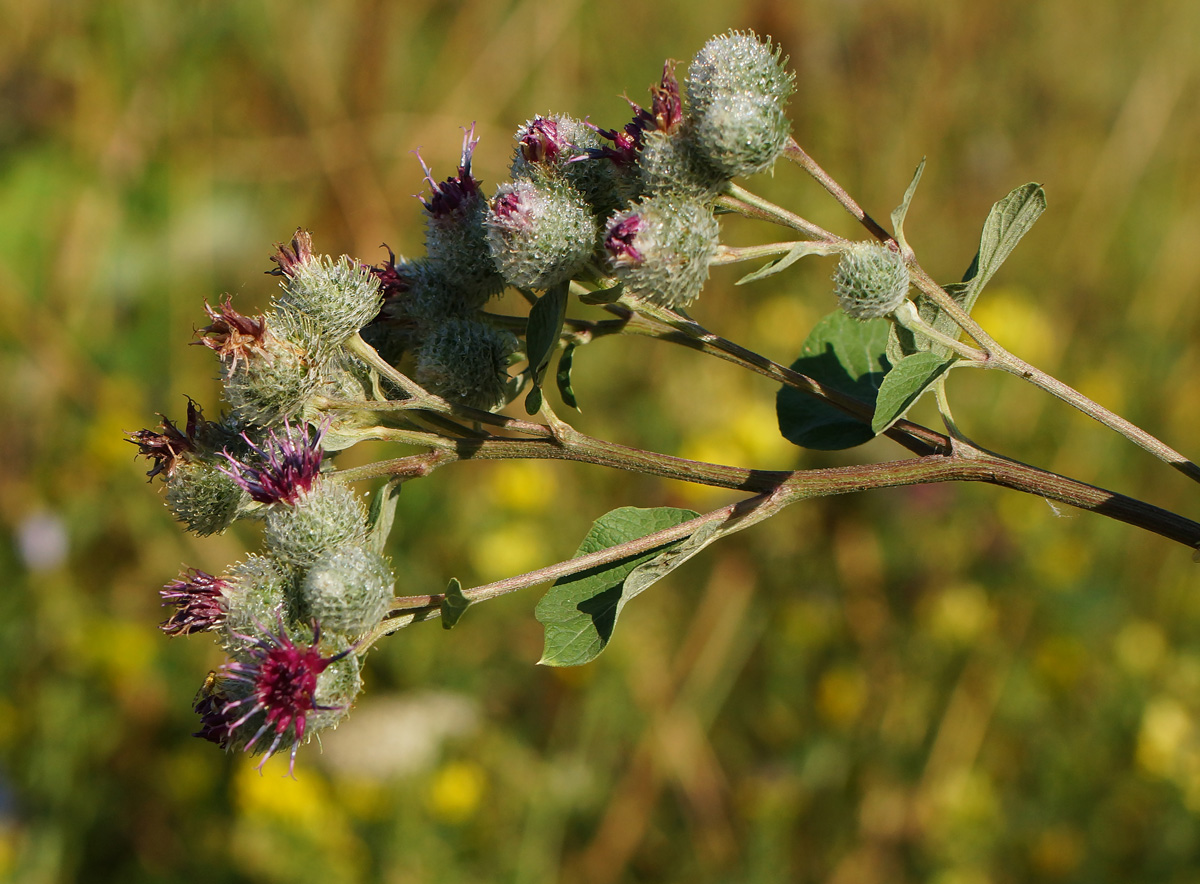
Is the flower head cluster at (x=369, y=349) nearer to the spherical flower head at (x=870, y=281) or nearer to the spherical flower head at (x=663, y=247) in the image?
the spherical flower head at (x=663, y=247)

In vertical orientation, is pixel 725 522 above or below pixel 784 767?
below

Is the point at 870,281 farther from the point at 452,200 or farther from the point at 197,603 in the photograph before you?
the point at 197,603

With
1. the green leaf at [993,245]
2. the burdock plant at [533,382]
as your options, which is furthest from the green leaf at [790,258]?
the green leaf at [993,245]

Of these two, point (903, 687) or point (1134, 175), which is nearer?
point (903, 687)

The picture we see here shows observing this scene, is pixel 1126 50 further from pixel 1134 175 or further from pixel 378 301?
pixel 378 301

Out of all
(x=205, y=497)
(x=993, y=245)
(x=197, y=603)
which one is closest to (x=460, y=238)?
(x=205, y=497)

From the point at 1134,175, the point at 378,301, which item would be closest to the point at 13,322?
the point at 378,301

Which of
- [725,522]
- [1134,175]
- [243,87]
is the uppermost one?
[1134,175]

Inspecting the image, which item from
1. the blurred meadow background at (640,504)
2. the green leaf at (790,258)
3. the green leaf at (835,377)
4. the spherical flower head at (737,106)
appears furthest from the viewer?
the blurred meadow background at (640,504)
